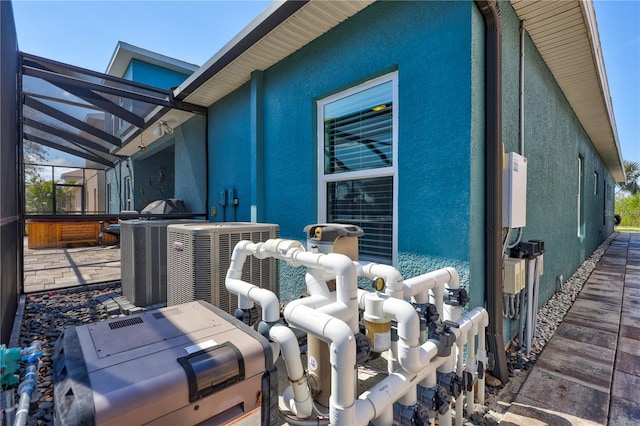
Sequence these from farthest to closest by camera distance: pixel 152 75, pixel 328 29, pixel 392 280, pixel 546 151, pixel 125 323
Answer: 1. pixel 152 75
2. pixel 546 151
3. pixel 328 29
4. pixel 392 280
5. pixel 125 323

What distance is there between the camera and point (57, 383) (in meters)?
0.88

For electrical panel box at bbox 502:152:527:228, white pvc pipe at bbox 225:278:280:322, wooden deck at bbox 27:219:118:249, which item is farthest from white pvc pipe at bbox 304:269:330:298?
wooden deck at bbox 27:219:118:249

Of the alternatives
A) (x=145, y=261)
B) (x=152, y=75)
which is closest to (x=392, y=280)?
(x=145, y=261)

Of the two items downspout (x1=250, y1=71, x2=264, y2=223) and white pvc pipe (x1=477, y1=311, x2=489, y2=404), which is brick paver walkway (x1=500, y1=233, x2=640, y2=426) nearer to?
white pvc pipe (x1=477, y1=311, x2=489, y2=404)

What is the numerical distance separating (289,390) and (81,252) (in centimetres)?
891

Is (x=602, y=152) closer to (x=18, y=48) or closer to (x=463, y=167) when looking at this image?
(x=463, y=167)

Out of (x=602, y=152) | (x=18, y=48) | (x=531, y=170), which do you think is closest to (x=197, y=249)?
(x=531, y=170)

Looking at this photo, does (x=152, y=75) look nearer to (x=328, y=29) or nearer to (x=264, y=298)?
(x=328, y=29)

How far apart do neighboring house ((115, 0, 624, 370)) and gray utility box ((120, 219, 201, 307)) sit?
122cm

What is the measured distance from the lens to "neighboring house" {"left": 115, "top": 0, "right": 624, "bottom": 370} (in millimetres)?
2133

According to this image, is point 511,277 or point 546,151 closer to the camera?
point 511,277

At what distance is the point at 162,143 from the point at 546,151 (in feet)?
25.9

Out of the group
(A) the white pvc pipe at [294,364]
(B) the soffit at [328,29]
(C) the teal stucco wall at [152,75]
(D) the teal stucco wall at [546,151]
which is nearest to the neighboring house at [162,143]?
(C) the teal stucco wall at [152,75]

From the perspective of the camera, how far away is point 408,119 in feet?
7.84
